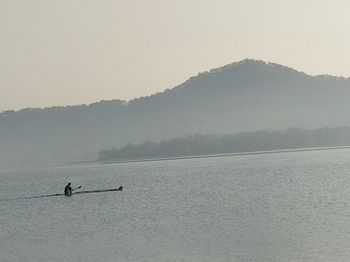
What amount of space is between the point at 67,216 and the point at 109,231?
15.6 m

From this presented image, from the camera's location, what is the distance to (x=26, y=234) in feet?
187

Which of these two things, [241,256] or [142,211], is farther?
[142,211]

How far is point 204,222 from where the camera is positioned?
56.3 m

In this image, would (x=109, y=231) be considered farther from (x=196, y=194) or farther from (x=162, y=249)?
(x=196, y=194)

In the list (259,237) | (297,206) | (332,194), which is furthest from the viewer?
(332,194)

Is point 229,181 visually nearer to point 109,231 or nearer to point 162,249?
point 109,231

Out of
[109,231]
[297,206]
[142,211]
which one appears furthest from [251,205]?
[109,231]

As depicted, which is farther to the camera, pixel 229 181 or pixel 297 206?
pixel 229 181

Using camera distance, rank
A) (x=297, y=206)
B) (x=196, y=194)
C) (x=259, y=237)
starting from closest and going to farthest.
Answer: (x=259, y=237) < (x=297, y=206) < (x=196, y=194)

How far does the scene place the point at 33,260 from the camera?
4350cm

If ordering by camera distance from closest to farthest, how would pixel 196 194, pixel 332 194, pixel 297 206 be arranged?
pixel 297 206 → pixel 332 194 → pixel 196 194

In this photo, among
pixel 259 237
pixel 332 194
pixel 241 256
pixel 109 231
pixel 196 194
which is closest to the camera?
pixel 241 256

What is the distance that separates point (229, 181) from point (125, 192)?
20.0 meters

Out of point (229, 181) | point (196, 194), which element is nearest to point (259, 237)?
point (196, 194)
